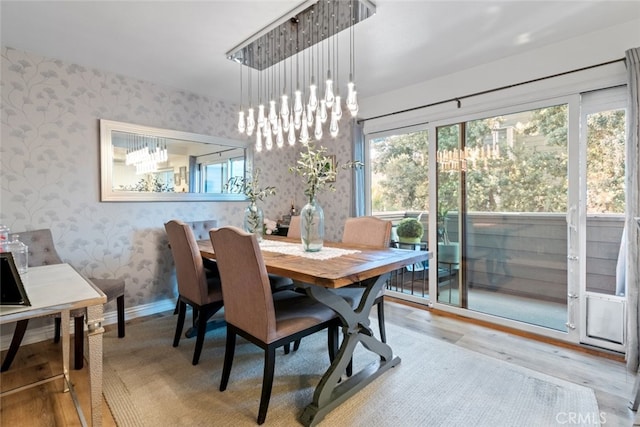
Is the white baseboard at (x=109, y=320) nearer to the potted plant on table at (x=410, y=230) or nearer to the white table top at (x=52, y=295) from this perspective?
the white table top at (x=52, y=295)

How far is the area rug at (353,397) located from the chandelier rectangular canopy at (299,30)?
2.35 meters

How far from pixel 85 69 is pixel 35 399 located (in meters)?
2.60

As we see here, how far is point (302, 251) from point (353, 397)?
0.95 m

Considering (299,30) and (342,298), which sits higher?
(299,30)

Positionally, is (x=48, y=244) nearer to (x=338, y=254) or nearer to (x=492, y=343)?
(x=338, y=254)

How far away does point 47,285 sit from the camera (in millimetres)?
1427

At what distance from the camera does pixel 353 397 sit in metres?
1.80

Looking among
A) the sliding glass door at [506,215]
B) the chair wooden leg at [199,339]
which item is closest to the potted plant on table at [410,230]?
the sliding glass door at [506,215]

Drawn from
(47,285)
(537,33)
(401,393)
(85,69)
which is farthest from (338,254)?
(85,69)

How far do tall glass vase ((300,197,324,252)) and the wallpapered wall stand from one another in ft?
6.12

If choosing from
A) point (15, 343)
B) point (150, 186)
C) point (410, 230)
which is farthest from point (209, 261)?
point (410, 230)

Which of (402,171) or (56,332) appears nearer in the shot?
(56,332)

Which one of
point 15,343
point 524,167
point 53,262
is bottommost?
point 15,343

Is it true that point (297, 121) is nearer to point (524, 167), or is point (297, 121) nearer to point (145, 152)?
point (145, 152)
